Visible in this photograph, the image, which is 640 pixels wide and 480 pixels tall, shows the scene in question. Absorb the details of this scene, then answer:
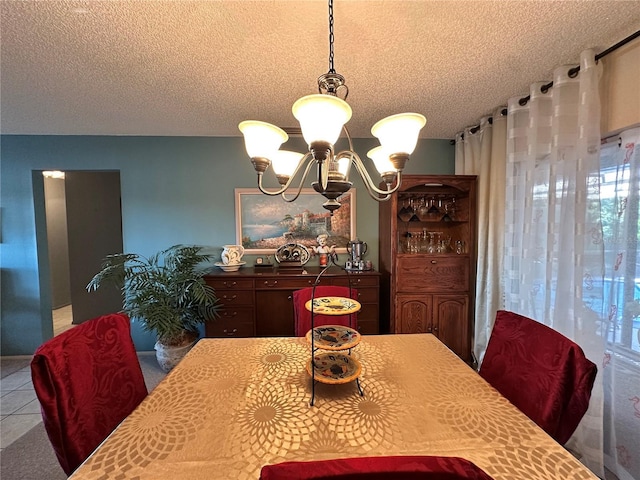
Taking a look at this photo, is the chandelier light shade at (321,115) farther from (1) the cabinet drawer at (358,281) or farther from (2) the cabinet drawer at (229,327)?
(2) the cabinet drawer at (229,327)

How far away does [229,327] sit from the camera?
98.7 inches

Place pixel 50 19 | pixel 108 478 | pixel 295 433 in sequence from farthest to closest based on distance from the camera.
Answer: pixel 50 19, pixel 295 433, pixel 108 478

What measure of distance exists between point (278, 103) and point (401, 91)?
37.7 inches

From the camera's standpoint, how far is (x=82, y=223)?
11.8ft

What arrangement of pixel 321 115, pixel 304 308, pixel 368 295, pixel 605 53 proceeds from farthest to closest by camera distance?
1. pixel 368 295
2. pixel 304 308
3. pixel 605 53
4. pixel 321 115

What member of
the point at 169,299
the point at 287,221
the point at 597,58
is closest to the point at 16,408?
the point at 169,299

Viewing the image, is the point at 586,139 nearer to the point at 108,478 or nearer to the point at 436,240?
the point at 436,240

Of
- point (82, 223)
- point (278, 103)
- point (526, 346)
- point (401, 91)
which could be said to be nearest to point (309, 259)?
point (278, 103)

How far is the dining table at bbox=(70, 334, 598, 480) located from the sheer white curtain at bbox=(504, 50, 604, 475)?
3.16ft

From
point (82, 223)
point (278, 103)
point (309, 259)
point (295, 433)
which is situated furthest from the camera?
point (82, 223)

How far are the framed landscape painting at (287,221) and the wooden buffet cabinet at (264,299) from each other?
47cm

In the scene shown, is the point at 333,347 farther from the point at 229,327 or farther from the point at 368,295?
the point at 229,327

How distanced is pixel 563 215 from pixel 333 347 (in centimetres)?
171

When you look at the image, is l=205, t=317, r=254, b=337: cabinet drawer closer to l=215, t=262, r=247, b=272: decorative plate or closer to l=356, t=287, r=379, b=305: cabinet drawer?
l=215, t=262, r=247, b=272: decorative plate
